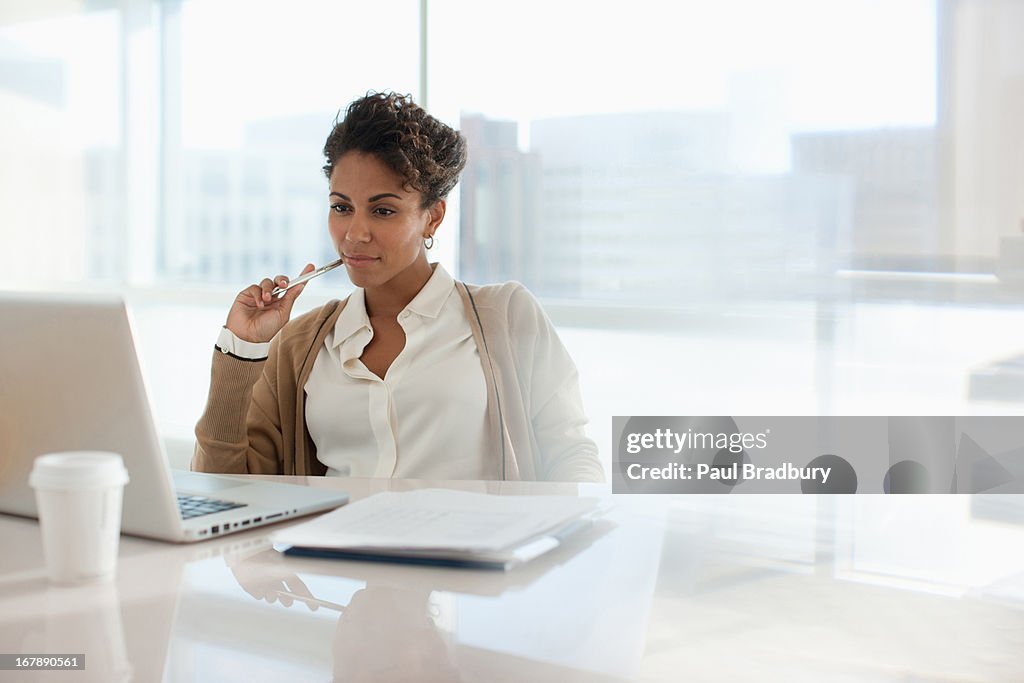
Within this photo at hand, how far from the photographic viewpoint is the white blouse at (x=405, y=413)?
5.49 feet

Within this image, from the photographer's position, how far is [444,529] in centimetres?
→ 90

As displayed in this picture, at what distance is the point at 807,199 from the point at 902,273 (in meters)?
0.35

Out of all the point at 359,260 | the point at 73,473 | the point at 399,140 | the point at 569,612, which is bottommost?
the point at 569,612

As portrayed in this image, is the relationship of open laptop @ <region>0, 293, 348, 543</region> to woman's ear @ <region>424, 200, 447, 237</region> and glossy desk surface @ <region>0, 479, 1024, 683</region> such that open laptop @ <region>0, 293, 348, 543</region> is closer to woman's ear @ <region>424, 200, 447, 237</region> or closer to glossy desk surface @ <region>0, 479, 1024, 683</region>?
glossy desk surface @ <region>0, 479, 1024, 683</region>

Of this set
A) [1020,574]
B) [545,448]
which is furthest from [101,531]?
[545,448]

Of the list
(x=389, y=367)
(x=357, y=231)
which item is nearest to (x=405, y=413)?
(x=389, y=367)

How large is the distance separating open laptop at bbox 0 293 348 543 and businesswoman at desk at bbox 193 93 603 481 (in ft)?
1.89

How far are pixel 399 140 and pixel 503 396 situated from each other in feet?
1.77

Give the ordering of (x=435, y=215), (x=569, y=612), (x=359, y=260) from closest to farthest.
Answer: (x=569, y=612)
(x=359, y=260)
(x=435, y=215)

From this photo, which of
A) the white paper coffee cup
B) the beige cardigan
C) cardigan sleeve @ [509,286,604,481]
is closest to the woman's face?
the beige cardigan

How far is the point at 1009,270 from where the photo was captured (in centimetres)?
274

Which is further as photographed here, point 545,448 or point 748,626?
point 545,448

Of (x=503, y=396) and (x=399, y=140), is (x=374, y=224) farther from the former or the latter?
(x=503, y=396)

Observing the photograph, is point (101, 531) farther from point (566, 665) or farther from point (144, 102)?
point (144, 102)
